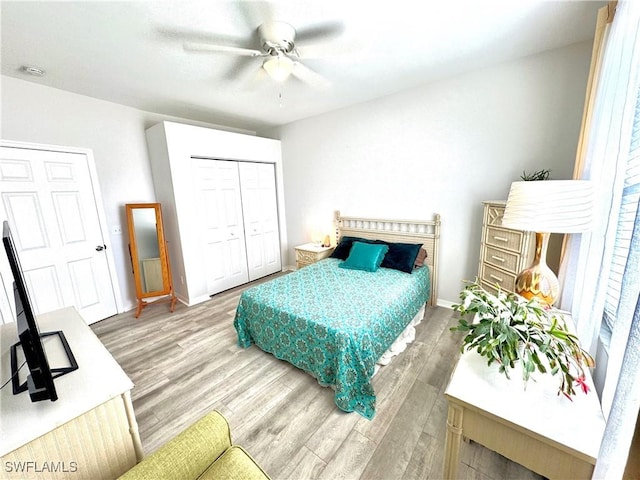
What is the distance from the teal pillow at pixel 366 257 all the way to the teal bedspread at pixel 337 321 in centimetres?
13

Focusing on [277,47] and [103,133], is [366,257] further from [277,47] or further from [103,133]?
[103,133]

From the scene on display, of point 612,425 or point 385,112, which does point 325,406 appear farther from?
point 385,112

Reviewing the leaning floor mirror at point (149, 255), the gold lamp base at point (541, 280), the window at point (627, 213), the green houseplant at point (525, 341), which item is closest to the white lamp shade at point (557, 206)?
the window at point (627, 213)

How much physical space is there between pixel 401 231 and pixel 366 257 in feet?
2.31

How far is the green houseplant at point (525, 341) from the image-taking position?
89 cm

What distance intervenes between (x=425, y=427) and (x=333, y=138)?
347 cm

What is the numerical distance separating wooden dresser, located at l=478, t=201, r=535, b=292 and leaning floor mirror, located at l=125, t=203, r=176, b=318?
3693 mm

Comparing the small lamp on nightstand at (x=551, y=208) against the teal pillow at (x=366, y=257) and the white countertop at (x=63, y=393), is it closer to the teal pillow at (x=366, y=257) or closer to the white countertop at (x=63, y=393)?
the teal pillow at (x=366, y=257)

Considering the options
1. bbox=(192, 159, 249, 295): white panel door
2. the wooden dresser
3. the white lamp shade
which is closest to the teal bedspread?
the wooden dresser

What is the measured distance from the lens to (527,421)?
85 centimetres

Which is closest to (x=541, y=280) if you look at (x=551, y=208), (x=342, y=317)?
(x=551, y=208)

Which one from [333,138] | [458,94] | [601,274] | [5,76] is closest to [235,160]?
[333,138]

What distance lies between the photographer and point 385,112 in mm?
3154

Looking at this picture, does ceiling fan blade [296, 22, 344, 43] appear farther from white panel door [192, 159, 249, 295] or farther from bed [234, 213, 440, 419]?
white panel door [192, 159, 249, 295]
